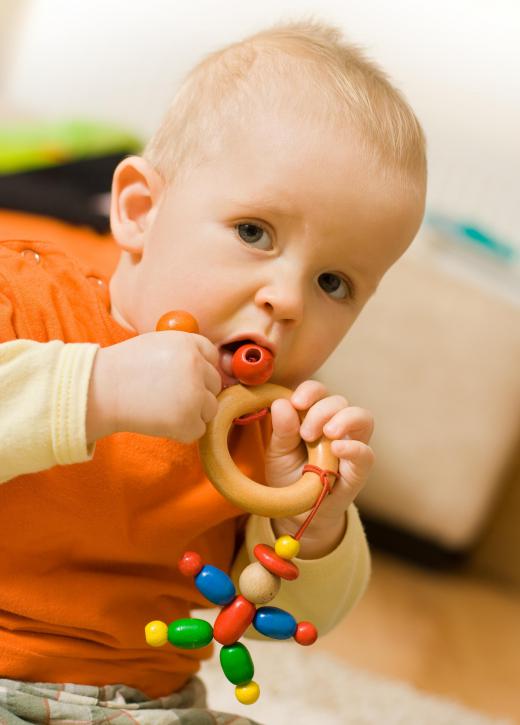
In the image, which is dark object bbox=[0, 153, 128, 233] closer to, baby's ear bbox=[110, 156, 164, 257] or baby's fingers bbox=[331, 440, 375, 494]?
baby's ear bbox=[110, 156, 164, 257]

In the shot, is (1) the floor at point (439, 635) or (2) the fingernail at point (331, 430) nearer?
(2) the fingernail at point (331, 430)

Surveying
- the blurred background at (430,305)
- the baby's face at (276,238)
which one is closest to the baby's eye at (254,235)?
the baby's face at (276,238)

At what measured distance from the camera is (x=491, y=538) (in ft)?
6.26

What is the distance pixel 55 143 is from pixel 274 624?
1465 mm

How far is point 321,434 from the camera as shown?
78cm

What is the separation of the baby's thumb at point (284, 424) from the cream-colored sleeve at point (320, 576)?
100mm

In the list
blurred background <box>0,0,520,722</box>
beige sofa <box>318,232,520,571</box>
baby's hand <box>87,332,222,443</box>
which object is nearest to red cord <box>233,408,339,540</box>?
baby's hand <box>87,332,222,443</box>

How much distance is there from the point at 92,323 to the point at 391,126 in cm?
30

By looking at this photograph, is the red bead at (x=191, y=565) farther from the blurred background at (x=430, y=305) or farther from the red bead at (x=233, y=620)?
the blurred background at (x=430, y=305)

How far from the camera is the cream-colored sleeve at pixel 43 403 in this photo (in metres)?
0.66

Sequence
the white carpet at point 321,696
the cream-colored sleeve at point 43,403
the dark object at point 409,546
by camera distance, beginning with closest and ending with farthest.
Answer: the cream-colored sleeve at point 43,403 → the white carpet at point 321,696 → the dark object at point 409,546

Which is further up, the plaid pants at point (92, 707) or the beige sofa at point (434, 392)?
the plaid pants at point (92, 707)

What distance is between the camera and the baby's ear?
85cm

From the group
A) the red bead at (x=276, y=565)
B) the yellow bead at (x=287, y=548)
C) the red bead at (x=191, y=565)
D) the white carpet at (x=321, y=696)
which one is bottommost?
the white carpet at (x=321, y=696)
